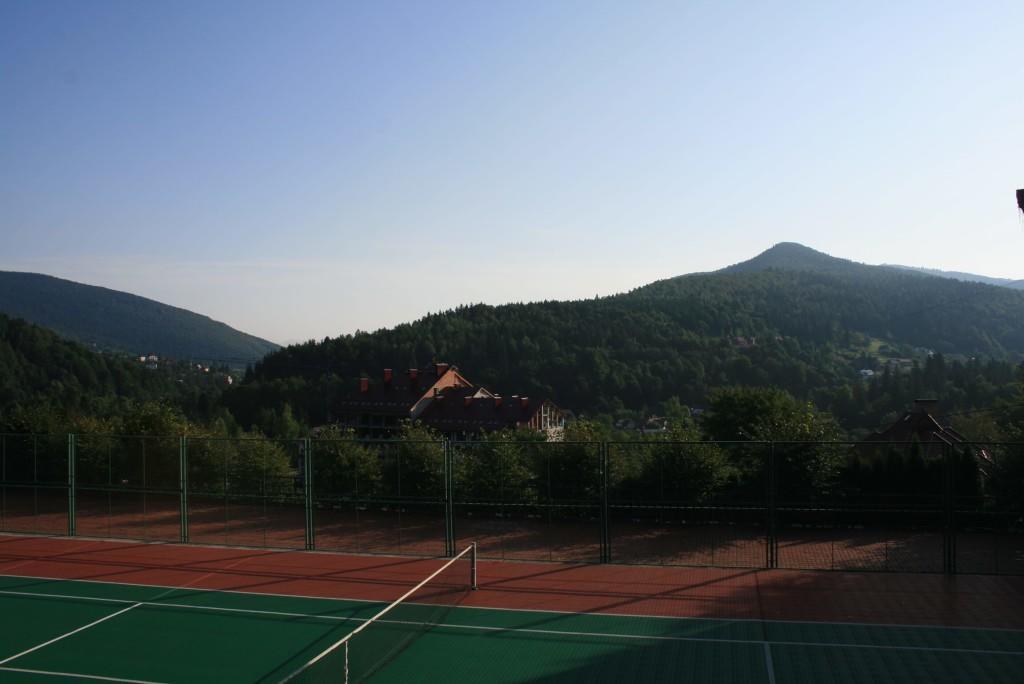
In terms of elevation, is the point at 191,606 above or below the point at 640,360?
below

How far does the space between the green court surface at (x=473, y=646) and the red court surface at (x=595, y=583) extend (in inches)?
24.2

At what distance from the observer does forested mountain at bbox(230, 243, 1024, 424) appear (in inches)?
2702

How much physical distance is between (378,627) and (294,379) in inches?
2434

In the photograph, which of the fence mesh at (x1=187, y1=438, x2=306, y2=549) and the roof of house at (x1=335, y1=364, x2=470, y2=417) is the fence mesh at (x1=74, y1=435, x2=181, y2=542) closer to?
the fence mesh at (x1=187, y1=438, x2=306, y2=549)

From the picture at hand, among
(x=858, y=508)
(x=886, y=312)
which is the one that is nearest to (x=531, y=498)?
(x=858, y=508)

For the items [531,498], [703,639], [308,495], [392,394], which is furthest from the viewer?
[392,394]

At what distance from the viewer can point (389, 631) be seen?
10875mm

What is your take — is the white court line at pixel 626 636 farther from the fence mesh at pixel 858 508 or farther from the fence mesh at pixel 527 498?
the fence mesh at pixel 527 498

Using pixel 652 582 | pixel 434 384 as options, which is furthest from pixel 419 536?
pixel 434 384

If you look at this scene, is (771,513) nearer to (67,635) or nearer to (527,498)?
(527,498)

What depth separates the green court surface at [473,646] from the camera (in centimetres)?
999

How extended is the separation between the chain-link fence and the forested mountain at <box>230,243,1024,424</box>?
139 ft

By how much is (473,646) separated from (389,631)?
117 centimetres

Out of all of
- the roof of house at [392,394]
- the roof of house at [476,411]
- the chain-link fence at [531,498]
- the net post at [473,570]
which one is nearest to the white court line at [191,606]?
the net post at [473,570]
